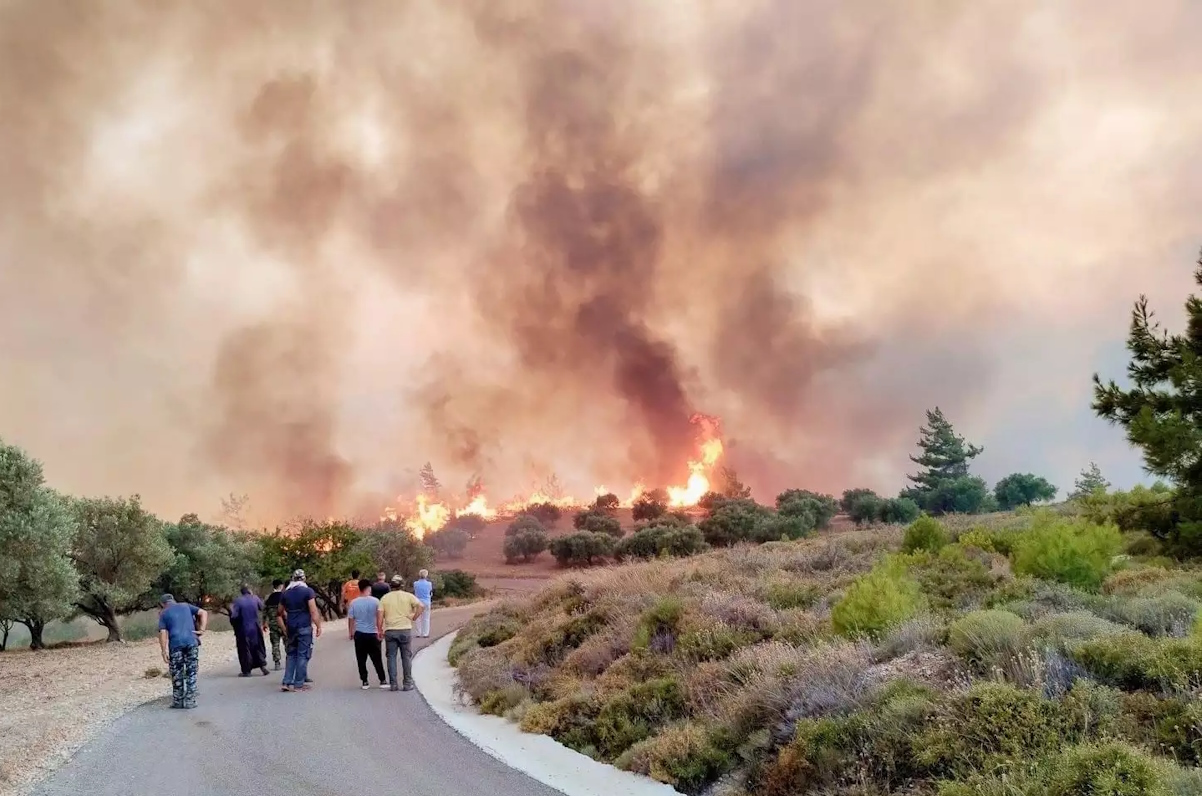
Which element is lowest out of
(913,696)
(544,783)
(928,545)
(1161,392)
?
(544,783)

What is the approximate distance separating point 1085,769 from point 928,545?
1598cm

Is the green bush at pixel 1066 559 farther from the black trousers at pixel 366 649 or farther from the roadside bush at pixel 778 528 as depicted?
the roadside bush at pixel 778 528

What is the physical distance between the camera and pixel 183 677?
14.9m

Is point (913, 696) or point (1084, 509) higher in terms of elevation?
point (1084, 509)

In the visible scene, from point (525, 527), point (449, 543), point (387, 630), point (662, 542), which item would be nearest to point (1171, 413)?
point (387, 630)

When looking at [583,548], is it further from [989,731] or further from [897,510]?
[989,731]

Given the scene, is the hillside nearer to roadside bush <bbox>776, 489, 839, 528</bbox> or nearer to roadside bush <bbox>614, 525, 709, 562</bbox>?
roadside bush <bbox>614, 525, 709, 562</bbox>

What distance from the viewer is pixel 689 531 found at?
71.0 m

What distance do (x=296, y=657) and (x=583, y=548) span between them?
6148cm

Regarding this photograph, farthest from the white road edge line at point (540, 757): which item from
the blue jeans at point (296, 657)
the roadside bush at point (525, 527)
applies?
the roadside bush at point (525, 527)

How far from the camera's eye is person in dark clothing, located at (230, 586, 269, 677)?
763 inches

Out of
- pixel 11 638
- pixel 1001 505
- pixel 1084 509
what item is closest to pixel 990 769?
pixel 1084 509

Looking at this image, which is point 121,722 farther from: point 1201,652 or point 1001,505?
point 1001,505

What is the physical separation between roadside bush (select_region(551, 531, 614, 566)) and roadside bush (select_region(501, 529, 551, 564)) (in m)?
6.82
